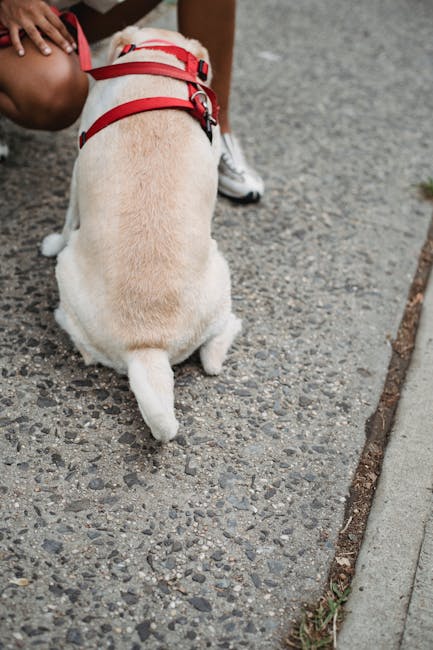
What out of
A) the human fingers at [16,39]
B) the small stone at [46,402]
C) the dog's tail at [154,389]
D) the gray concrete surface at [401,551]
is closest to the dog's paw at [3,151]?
the human fingers at [16,39]

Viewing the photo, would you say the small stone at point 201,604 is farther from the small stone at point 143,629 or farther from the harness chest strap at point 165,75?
the harness chest strap at point 165,75

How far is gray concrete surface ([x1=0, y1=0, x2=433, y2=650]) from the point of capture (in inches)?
65.2

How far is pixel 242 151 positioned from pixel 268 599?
228cm

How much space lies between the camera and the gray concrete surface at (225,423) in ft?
5.43

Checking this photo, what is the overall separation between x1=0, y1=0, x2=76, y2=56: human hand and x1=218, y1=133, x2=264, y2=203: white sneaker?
885mm

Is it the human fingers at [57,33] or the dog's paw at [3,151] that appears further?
the dog's paw at [3,151]

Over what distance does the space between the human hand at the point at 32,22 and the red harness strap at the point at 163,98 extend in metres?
0.26

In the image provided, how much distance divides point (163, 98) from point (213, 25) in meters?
0.92

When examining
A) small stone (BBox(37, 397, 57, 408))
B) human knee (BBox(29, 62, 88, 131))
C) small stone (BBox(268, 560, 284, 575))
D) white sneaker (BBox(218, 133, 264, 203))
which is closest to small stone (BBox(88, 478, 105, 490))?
small stone (BBox(37, 397, 57, 408))

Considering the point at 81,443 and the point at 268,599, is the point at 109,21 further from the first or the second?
the point at 268,599

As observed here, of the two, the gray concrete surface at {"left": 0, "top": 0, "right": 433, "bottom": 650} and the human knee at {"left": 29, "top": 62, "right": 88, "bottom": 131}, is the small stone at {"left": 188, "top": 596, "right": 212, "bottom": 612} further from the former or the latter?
the human knee at {"left": 29, "top": 62, "right": 88, "bottom": 131}

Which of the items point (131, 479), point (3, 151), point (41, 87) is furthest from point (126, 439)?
point (3, 151)

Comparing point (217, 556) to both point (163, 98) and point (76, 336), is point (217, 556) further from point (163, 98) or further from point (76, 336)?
point (163, 98)

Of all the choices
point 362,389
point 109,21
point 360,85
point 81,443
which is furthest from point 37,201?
point 360,85
